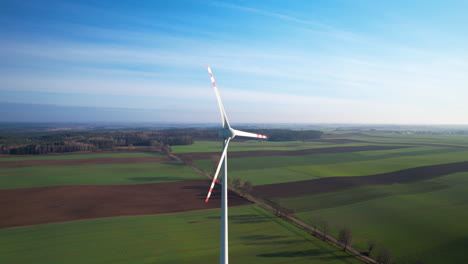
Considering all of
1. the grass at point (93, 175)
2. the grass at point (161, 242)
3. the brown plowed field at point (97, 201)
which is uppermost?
the grass at point (93, 175)

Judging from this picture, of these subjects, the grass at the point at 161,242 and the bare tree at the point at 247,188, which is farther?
the bare tree at the point at 247,188

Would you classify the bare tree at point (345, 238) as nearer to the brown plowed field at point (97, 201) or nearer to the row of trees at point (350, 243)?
the row of trees at point (350, 243)

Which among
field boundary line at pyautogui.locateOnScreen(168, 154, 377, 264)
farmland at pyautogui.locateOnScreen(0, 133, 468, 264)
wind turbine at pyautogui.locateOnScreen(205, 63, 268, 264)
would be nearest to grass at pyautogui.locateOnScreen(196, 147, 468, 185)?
farmland at pyautogui.locateOnScreen(0, 133, 468, 264)

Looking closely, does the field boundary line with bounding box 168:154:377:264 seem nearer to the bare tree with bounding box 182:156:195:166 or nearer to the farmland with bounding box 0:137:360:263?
the farmland with bounding box 0:137:360:263

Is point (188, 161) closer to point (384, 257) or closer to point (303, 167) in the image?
point (303, 167)

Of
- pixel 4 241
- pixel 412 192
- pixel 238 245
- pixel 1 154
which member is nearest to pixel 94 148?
pixel 1 154

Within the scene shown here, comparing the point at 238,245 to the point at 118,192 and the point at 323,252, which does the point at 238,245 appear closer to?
the point at 323,252

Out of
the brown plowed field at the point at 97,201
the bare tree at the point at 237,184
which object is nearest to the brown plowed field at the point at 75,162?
the brown plowed field at the point at 97,201
